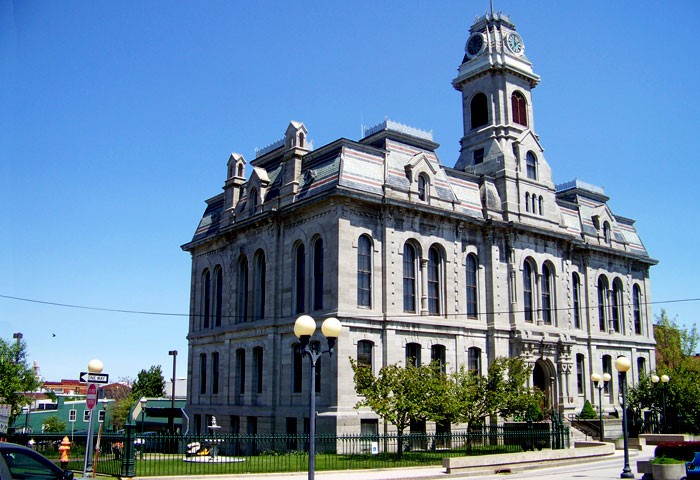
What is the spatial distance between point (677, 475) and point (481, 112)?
119ft

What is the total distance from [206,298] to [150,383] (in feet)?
148

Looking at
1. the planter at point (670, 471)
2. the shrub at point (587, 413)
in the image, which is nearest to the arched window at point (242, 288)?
the shrub at point (587, 413)

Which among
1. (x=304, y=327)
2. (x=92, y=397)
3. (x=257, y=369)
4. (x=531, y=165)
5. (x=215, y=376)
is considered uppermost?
(x=531, y=165)

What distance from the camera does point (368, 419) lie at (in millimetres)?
38969

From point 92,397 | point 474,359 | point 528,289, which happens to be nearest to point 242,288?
point 474,359

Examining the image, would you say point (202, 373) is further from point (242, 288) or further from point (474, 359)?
point (474, 359)

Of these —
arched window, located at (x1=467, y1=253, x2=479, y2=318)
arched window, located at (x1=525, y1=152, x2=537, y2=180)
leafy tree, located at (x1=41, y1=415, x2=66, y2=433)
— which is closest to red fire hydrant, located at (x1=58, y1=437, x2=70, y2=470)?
arched window, located at (x1=467, y1=253, x2=479, y2=318)

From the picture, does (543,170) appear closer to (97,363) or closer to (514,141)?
(514,141)

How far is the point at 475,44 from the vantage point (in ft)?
186

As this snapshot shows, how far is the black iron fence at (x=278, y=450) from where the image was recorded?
85.7 feet

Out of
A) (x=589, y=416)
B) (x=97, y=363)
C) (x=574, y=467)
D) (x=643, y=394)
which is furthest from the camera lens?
(x=643, y=394)

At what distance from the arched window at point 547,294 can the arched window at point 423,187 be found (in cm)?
1232

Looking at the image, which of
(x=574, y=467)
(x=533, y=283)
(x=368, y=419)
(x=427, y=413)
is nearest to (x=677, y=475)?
(x=574, y=467)

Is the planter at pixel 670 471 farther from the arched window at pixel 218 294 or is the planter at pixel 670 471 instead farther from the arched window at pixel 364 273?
the arched window at pixel 218 294
